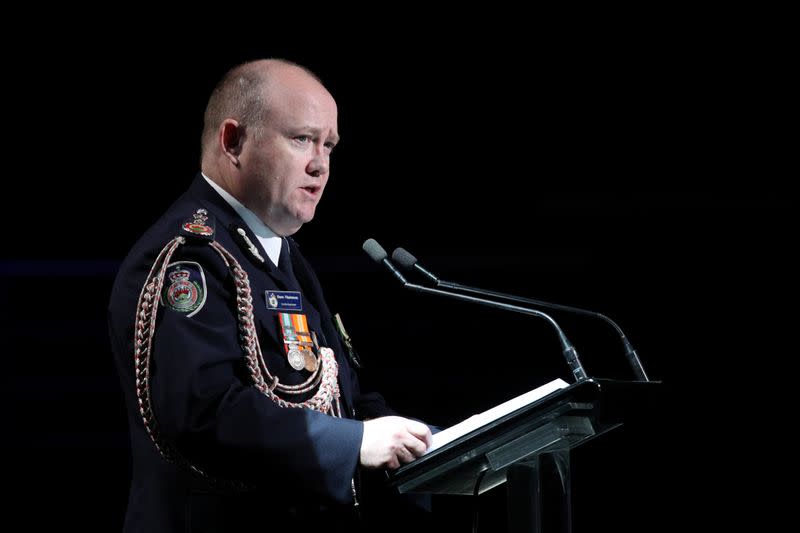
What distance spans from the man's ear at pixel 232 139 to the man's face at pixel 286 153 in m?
0.01

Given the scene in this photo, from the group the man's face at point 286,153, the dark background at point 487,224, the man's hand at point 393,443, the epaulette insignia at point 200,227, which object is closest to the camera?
the man's hand at point 393,443

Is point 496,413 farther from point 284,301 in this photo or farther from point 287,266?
point 287,266

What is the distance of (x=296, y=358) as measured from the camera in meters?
1.75

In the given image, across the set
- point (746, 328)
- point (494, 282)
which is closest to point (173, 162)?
point (494, 282)

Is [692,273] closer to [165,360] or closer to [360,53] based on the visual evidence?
[360,53]

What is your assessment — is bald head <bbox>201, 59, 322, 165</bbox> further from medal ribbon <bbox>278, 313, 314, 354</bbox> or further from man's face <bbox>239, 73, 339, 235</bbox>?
medal ribbon <bbox>278, 313, 314, 354</bbox>

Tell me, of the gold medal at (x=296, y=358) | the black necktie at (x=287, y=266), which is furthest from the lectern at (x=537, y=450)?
the black necktie at (x=287, y=266)

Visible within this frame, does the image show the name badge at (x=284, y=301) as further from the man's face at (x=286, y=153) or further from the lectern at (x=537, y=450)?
the lectern at (x=537, y=450)

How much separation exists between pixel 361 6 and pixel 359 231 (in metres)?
0.83

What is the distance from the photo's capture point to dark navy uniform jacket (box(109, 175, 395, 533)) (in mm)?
1513

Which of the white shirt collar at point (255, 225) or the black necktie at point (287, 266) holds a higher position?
the white shirt collar at point (255, 225)

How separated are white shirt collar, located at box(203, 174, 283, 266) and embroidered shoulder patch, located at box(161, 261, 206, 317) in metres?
0.27

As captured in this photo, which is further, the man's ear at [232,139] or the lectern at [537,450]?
the man's ear at [232,139]

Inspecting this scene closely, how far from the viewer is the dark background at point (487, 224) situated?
2.86 m
